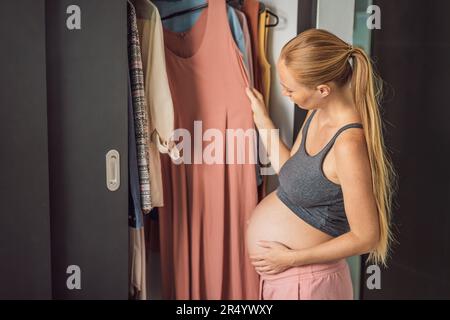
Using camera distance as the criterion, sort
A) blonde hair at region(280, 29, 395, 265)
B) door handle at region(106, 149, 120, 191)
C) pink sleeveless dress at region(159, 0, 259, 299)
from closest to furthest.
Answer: blonde hair at region(280, 29, 395, 265) → door handle at region(106, 149, 120, 191) → pink sleeveless dress at region(159, 0, 259, 299)

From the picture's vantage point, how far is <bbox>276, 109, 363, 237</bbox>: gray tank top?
5.90ft

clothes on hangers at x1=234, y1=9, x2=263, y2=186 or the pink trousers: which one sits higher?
clothes on hangers at x1=234, y1=9, x2=263, y2=186

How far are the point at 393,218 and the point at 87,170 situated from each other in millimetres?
1086

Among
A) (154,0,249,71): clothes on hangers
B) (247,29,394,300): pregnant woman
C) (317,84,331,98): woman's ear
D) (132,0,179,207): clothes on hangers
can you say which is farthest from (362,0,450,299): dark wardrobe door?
(132,0,179,207): clothes on hangers

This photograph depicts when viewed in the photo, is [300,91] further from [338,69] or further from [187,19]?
[187,19]

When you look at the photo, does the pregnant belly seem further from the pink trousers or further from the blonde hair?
the blonde hair

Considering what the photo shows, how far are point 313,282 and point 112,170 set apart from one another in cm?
72

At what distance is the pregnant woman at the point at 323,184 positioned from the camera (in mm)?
1772

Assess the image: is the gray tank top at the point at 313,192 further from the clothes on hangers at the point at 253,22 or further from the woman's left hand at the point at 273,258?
the clothes on hangers at the point at 253,22

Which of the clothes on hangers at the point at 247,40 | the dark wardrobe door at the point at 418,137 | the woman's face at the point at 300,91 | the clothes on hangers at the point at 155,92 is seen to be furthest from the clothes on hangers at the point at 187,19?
the dark wardrobe door at the point at 418,137

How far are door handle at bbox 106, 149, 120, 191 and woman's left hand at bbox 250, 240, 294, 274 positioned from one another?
0.50 m

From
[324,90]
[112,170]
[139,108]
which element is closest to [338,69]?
[324,90]

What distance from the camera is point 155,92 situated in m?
1.92
